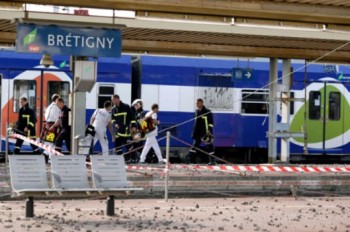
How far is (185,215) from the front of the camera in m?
13.0

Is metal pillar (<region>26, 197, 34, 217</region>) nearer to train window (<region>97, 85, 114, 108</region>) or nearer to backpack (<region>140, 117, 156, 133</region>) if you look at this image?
backpack (<region>140, 117, 156, 133</region>)

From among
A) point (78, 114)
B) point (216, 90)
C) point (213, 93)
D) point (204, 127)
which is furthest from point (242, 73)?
point (78, 114)

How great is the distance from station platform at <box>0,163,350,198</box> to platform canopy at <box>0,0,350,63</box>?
283 centimetres

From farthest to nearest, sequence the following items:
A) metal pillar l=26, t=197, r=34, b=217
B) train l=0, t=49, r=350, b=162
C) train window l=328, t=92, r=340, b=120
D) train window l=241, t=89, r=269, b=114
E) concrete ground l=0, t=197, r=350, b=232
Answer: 1. train window l=328, t=92, r=340, b=120
2. train window l=241, t=89, r=269, b=114
3. train l=0, t=49, r=350, b=162
4. metal pillar l=26, t=197, r=34, b=217
5. concrete ground l=0, t=197, r=350, b=232

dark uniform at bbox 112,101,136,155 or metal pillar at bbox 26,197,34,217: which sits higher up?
dark uniform at bbox 112,101,136,155

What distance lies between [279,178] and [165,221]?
5.70m

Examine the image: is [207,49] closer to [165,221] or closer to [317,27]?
[317,27]

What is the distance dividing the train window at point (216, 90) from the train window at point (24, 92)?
5.29m

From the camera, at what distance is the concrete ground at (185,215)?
456 inches

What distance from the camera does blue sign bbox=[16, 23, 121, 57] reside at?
51.1 ft

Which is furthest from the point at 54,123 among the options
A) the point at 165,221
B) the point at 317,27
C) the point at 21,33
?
the point at 165,221

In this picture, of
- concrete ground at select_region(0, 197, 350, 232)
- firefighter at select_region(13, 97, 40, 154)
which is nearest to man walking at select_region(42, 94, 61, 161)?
firefighter at select_region(13, 97, 40, 154)

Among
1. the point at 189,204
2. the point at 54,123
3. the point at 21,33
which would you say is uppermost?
the point at 21,33

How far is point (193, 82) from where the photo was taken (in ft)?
85.4
